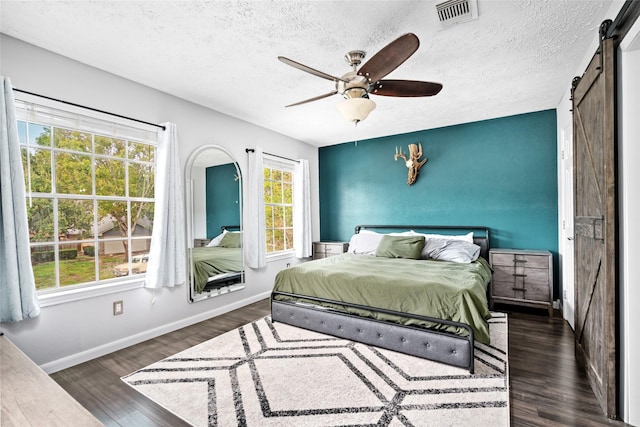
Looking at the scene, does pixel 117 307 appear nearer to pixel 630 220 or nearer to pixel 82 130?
pixel 82 130

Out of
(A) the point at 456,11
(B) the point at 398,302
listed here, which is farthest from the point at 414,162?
(A) the point at 456,11

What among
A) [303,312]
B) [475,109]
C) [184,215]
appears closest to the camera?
[303,312]

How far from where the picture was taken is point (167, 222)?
127 inches

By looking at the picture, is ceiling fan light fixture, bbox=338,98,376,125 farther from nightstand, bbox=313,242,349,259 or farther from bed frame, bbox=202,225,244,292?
nightstand, bbox=313,242,349,259

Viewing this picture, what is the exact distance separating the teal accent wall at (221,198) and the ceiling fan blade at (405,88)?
92.4 inches

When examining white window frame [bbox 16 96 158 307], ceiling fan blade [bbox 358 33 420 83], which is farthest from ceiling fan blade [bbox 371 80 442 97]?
white window frame [bbox 16 96 158 307]

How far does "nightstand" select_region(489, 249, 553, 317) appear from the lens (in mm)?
3707

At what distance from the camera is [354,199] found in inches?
223

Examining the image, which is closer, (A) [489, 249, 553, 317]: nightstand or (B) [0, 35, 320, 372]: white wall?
(B) [0, 35, 320, 372]: white wall

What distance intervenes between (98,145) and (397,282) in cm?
308

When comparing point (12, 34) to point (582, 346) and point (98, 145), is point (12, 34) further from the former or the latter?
point (582, 346)

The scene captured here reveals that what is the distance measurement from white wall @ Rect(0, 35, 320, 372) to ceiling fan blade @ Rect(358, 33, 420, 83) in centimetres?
231

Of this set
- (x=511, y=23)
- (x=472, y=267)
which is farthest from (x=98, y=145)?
(x=472, y=267)

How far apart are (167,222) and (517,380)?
340 cm
